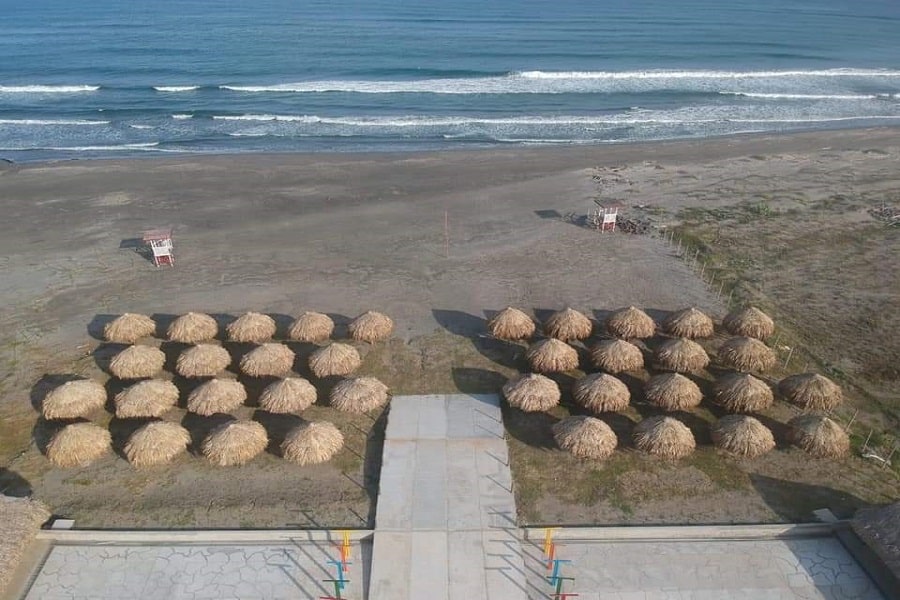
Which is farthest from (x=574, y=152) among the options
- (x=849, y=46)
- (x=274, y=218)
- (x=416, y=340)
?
(x=849, y=46)

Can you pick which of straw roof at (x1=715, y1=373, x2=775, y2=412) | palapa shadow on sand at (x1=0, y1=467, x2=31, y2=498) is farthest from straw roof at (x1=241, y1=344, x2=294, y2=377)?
straw roof at (x1=715, y1=373, x2=775, y2=412)

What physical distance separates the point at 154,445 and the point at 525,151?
33.9 m

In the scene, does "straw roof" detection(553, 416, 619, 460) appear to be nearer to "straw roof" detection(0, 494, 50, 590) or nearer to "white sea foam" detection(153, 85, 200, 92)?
"straw roof" detection(0, 494, 50, 590)

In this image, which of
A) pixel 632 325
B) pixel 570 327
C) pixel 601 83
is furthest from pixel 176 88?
pixel 632 325

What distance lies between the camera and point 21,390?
17703mm

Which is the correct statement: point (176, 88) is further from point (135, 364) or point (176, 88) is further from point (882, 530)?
point (882, 530)

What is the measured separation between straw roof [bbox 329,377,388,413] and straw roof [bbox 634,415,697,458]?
725cm

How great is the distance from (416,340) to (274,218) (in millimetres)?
14156

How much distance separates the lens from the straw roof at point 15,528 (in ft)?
38.1

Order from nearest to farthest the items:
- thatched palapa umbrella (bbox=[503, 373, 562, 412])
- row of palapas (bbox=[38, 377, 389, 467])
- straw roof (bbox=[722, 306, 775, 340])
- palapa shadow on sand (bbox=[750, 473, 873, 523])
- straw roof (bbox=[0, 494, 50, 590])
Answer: straw roof (bbox=[0, 494, 50, 590]) → palapa shadow on sand (bbox=[750, 473, 873, 523]) → row of palapas (bbox=[38, 377, 389, 467]) → thatched palapa umbrella (bbox=[503, 373, 562, 412]) → straw roof (bbox=[722, 306, 775, 340])

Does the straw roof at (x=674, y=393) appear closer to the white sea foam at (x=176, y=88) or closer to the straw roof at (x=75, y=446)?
the straw roof at (x=75, y=446)

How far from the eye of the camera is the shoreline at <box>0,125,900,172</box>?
133 ft

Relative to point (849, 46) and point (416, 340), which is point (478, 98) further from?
point (849, 46)

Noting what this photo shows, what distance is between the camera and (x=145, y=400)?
52.7 ft
